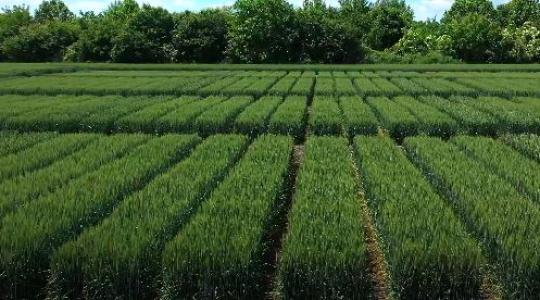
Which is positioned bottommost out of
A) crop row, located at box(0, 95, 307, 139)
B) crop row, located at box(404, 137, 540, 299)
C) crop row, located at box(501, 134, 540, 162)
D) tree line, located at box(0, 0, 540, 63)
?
crop row, located at box(501, 134, 540, 162)

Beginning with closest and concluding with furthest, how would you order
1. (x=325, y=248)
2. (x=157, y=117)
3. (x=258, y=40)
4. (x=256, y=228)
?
(x=325, y=248), (x=256, y=228), (x=157, y=117), (x=258, y=40)

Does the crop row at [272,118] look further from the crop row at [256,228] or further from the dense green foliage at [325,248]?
the dense green foliage at [325,248]

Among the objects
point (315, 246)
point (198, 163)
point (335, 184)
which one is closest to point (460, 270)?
point (315, 246)

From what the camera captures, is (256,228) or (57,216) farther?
(57,216)

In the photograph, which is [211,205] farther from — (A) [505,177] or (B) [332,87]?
(B) [332,87]

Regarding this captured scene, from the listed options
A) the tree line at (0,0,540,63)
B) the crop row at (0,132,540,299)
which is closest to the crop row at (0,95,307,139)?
the crop row at (0,132,540,299)

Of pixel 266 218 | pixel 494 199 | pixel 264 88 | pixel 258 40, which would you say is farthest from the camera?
pixel 258 40

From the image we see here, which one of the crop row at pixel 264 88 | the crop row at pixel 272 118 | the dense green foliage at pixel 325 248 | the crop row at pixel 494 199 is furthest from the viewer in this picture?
the crop row at pixel 264 88

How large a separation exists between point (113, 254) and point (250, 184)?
217 centimetres

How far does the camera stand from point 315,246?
165 inches

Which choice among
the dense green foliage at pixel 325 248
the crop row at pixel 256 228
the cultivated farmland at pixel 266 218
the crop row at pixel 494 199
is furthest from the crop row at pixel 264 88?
the dense green foliage at pixel 325 248

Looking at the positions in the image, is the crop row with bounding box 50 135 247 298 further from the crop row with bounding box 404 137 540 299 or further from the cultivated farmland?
the crop row with bounding box 404 137 540 299

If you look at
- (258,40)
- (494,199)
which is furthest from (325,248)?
(258,40)

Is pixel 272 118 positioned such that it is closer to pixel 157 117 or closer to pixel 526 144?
pixel 157 117
